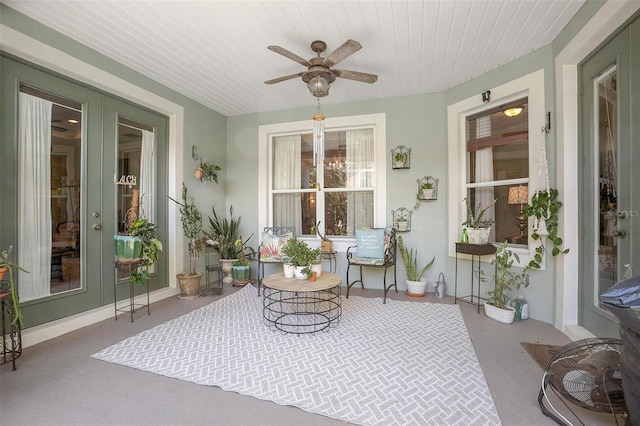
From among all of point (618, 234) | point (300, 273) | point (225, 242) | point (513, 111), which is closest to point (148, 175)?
point (225, 242)

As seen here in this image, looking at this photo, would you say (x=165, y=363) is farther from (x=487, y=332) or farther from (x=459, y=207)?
(x=459, y=207)

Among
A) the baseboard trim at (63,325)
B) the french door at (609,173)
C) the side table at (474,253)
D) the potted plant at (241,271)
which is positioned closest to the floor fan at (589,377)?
the french door at (609,173)

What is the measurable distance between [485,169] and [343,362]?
9.47 feet

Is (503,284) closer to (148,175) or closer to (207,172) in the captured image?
(207,172)

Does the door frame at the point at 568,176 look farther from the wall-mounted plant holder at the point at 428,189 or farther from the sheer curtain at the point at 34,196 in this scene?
the sheer curtain at the point at 34,196

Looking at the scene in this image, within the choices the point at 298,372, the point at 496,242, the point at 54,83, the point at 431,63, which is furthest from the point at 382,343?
the point at 54,83

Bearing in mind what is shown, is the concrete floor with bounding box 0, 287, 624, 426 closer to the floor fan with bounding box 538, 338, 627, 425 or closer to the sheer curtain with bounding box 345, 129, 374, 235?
the floor fan with bounding box 538, 338, 627, 425

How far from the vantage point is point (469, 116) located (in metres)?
3.82

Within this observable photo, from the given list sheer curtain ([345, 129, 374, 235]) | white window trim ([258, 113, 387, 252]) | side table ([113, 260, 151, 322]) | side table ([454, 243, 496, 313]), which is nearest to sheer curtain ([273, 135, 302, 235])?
white window trim ([258, 113, 387, 252])

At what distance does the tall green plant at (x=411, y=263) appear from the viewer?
157 inches

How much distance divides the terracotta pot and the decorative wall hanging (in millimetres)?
A: 3118

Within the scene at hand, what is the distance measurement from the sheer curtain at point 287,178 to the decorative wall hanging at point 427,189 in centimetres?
184

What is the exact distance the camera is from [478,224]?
3.52 m

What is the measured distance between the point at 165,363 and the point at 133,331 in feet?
2.78
